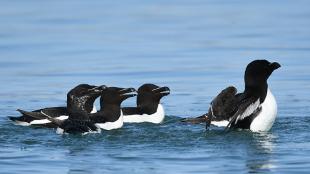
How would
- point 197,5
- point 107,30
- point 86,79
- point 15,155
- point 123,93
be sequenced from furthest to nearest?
point 197,5 < point 107,30 < point 86,79 < point 123,93 < point 15,155

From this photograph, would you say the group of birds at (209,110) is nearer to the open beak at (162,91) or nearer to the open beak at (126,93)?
the open beak at (126,93)

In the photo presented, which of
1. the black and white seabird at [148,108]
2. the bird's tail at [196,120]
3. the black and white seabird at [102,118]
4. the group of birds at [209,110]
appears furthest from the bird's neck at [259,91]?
the black and white seabird at [148,108]

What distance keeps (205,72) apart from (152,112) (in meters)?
4.69

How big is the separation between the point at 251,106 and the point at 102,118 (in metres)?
2.43

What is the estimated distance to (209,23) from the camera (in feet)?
113

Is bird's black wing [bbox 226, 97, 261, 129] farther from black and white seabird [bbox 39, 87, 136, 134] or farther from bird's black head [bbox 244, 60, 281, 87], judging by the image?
black and white seabird [bbox 39, 87, 136, 134]

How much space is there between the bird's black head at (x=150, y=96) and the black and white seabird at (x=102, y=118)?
125cm

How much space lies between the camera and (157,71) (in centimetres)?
2562

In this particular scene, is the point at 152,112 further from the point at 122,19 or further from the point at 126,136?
the point at 122,19

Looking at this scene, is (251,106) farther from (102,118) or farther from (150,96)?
(150,96)

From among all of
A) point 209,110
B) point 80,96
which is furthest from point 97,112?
point 209,110

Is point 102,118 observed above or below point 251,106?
below

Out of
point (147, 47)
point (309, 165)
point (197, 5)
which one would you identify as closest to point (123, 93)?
point (309, 165)

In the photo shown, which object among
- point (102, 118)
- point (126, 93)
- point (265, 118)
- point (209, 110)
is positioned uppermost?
point (126, 93)
